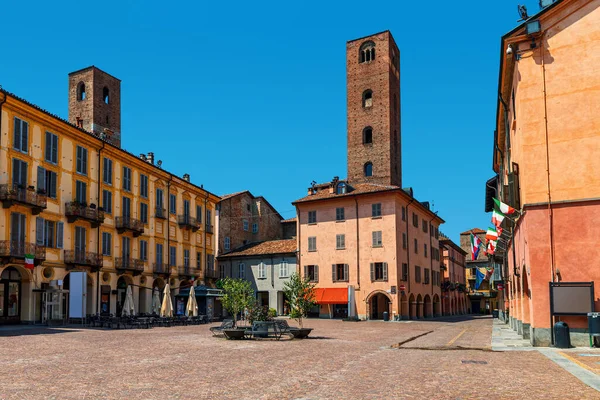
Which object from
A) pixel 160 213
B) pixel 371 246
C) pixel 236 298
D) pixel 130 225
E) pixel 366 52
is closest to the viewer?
pixel 236 298

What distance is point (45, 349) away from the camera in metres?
18.5

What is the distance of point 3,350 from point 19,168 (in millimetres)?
18001

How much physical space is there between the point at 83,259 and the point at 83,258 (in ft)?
0.23

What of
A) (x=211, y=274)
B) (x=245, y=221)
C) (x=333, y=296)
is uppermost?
(x=245, y=221)

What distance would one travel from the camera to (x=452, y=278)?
84.0m

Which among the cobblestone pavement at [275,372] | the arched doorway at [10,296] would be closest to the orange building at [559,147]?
the cobblestone pavement at [275,372]

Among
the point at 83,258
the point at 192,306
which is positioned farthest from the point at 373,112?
the point at 83,258

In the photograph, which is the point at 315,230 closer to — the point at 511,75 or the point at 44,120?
the point at 44,120

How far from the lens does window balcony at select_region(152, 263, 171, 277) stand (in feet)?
154

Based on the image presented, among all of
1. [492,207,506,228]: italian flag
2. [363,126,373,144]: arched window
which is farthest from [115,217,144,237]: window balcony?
[363,126,373,144]: arched window

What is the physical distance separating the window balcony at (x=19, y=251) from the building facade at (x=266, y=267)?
78.0 feet

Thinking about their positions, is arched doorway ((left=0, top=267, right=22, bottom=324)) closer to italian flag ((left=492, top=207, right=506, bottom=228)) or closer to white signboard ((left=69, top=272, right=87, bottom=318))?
white signboard ((left=69, top=272, right=87, bottom=318))

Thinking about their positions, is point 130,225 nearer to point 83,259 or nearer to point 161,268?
point 161,268

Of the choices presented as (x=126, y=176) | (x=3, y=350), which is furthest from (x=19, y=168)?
(x=3, y=350)
